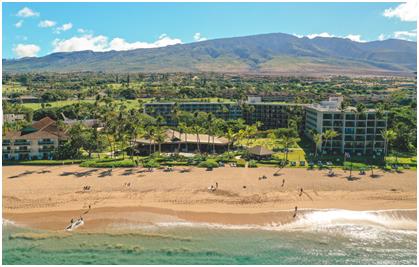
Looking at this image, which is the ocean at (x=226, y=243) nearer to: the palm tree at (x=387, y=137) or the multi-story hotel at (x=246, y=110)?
the palm tree at (x=387, y=137)

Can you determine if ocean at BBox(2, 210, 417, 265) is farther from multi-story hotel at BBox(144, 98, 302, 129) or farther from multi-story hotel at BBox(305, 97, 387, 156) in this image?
multi-story hotel at BBox(144, 98, 302, 129)

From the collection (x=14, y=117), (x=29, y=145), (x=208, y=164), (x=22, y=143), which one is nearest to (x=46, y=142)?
(x=29, y=145)

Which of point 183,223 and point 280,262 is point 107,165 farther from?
point 280,262

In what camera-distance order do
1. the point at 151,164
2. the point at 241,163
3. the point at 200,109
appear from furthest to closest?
1. the point at 200,109
2. the point at 241,163
3. the point at 151,164

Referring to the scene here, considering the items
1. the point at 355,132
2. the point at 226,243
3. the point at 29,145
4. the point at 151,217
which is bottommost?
the point at 226,243

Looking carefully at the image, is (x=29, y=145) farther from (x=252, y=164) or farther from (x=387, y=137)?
(x=387, y=137)

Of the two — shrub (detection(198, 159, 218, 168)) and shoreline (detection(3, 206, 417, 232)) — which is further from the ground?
shrub (detection(198, 159, 218, 168))

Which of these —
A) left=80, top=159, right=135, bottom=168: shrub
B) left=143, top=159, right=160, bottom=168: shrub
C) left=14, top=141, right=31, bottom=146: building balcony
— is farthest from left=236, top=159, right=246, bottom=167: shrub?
left=14, top=141, right=31, bottom=146: building balcony
